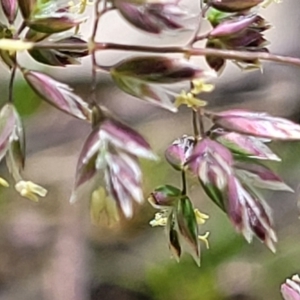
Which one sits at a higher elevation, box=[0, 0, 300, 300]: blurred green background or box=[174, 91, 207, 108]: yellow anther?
box=[174, 91, 207, 108]: yellow anther

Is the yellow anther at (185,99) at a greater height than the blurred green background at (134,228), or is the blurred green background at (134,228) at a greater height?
the yellow anther at (185,99)

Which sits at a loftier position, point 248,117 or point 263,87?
point 248,117

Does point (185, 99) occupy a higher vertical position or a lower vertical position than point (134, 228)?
higher

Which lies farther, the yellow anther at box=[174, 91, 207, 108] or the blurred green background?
the blurred green background

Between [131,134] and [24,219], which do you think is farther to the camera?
[24,219]

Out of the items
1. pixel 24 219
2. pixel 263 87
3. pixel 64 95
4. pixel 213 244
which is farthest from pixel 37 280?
pixel 64 95

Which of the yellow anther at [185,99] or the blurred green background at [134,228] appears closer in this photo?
the yellow anther at [185,99]

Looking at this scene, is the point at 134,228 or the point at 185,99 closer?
the point at 185,99

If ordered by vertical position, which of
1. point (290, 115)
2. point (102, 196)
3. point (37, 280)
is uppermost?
point (102, 196)

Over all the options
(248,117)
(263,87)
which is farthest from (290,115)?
(248,117)

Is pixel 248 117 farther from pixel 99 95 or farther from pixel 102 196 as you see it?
pixel 99 95
